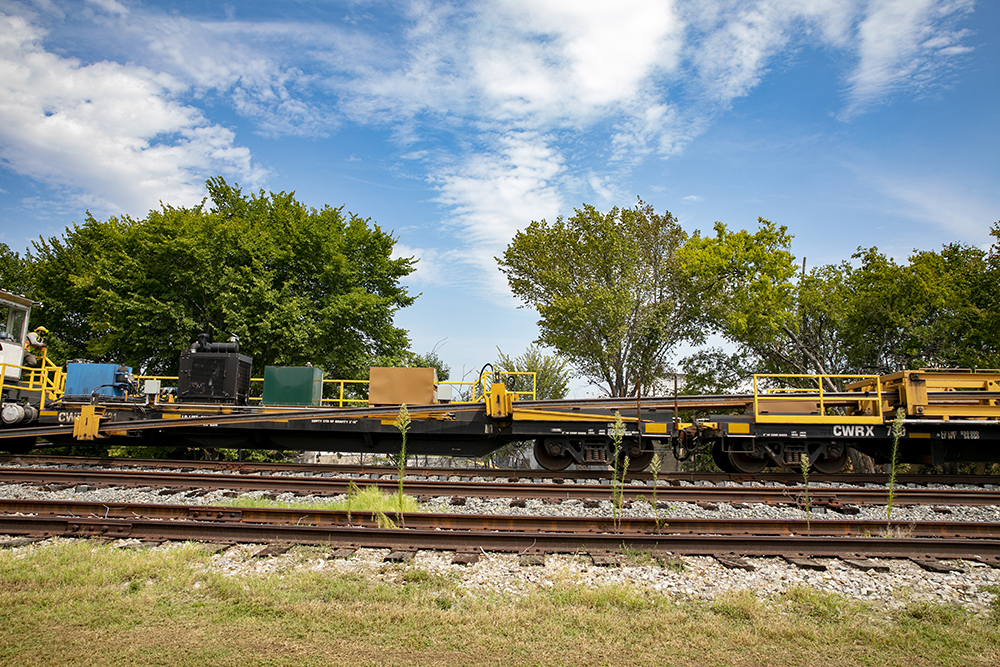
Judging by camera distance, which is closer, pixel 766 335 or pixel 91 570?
pixel 91 570

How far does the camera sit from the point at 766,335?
21.5 metres

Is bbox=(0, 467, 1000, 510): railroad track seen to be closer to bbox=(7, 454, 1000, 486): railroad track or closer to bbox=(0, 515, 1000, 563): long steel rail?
bbox=(7, 454, 1000, 486): railroad track

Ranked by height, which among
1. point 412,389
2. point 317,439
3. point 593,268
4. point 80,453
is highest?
point 593,268

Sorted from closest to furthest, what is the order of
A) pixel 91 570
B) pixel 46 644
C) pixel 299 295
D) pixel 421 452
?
pixel 46 644
pixel 91 570
pixel 421 452
pixel 299 295

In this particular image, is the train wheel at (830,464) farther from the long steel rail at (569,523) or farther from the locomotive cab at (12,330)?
the locomotive cab at (12,330)

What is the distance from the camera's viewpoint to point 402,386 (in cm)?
1174

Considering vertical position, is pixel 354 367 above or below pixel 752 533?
above

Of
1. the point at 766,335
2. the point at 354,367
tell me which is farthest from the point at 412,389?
the point at 766,335

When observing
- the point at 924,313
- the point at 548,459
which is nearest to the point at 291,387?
the point at 548,459

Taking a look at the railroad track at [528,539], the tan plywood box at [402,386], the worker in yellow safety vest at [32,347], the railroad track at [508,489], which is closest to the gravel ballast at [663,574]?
the railroad track at [528,539]

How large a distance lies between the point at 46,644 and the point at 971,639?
598 centimetres

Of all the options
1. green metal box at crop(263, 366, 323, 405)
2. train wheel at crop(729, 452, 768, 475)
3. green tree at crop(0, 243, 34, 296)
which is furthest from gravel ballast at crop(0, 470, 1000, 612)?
green tree at crop(0, 243, 34, 296)

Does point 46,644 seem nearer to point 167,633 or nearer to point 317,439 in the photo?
point 167,633

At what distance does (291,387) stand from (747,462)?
10.1m
